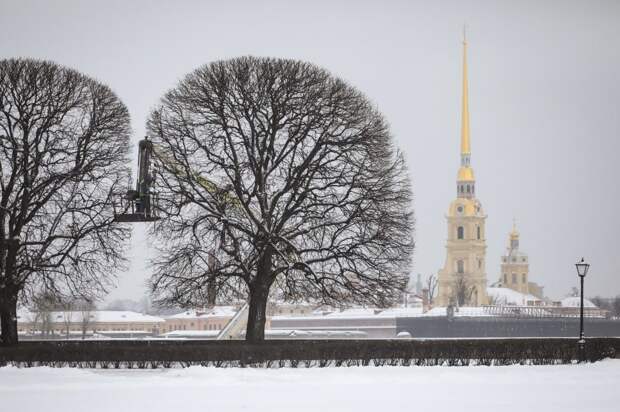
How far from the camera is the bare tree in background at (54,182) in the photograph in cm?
4538

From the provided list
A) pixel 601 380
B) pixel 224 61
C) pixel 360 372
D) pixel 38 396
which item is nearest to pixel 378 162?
pixel 224 61

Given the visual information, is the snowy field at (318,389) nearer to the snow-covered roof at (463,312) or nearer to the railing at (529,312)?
the snow-covered roof at (463,312)

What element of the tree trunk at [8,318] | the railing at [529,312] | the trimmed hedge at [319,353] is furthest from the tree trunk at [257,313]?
the railing at [529,312]

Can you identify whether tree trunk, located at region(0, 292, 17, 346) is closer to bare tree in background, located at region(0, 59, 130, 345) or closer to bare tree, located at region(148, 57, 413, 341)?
bare tree in background, located at region(0, 59, 130, 345)

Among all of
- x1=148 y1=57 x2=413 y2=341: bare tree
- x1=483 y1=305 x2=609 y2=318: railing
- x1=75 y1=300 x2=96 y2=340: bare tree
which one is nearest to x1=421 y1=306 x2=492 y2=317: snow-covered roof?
x1=483 y1=305 x2=609 y2=318: railing

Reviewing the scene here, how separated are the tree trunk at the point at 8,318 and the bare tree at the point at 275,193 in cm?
578

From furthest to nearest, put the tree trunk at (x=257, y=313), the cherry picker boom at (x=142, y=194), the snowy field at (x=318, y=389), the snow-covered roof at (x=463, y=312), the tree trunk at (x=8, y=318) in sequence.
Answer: the snow-covered roof at (x=463, y=312), the tree trunk at (x=257, y=313), the tree trunk at (x=8, y=318), the cherry picker boom at (x=142, y=194), the snowy field at (x=318, y=389)

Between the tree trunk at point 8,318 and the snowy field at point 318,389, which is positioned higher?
Result: the tree trunk at point 8,318

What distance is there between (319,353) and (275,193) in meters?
9.37

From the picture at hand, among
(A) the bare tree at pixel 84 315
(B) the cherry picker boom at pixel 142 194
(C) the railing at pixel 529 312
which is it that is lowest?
(A) the bare tree at pixel 84 315

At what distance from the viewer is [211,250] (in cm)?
4562

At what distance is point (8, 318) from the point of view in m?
45.2

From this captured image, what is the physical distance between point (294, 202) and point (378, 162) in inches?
155

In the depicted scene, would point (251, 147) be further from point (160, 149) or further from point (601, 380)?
point (601, 380)
